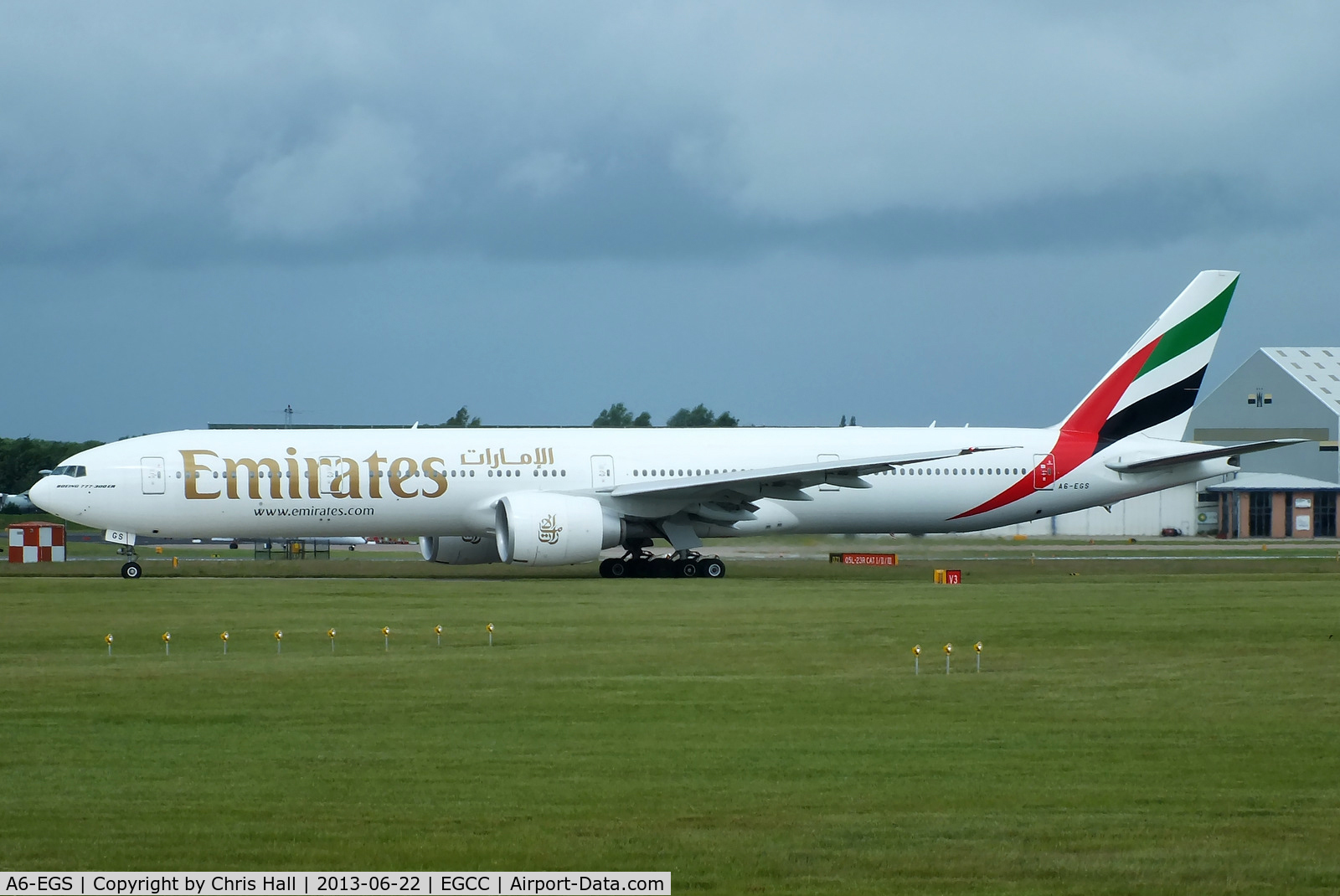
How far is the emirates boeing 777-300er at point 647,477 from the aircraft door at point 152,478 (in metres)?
0.04

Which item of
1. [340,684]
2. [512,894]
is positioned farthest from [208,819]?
[340,684]

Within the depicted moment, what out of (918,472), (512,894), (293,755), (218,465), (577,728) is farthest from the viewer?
(918,472)

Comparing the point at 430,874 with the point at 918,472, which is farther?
the point at 918,472

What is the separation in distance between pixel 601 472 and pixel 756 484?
4.41m

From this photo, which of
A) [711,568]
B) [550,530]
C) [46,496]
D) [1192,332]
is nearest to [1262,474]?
[1192,332]

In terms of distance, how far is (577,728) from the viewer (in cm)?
1479

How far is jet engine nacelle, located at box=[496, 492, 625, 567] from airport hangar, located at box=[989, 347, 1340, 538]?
32.9 meters

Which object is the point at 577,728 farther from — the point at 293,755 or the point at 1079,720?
the point at 1079,720

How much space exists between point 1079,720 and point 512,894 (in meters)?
8.31

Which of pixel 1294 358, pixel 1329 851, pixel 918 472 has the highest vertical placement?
pixel 1294 358

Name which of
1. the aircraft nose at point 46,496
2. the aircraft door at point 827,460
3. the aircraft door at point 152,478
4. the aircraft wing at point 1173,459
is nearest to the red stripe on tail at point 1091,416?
the aircraft wing at point 1173,459

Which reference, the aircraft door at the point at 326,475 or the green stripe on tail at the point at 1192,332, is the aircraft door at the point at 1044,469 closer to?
the green stripe on tail at the point at 1192,332

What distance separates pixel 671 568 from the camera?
3844 centimetres

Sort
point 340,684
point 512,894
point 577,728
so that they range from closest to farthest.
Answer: point 512,894 → point 577,728 → point 340,684
